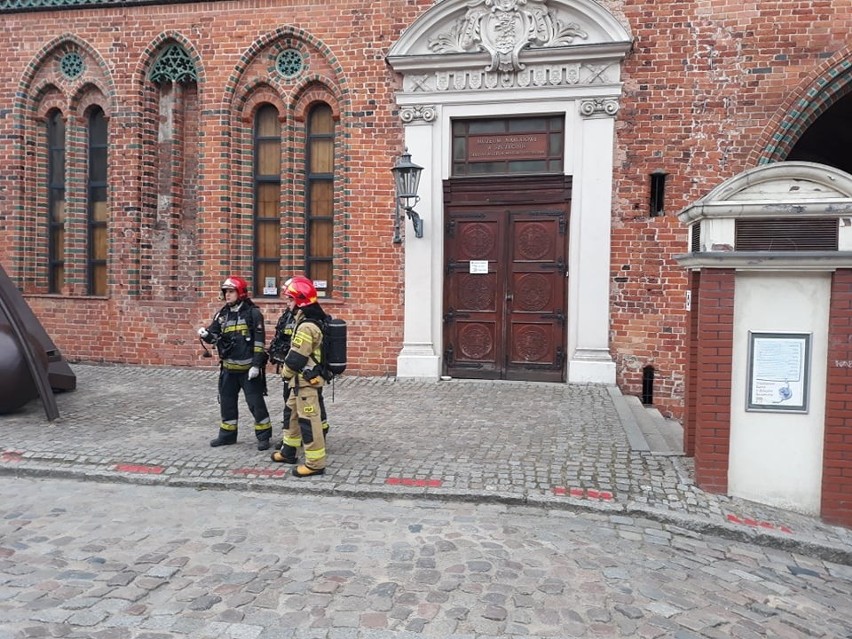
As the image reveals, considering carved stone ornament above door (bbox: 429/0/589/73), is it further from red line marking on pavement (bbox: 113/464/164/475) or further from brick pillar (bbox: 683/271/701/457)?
red line marking on pavement (bbox: 113/464/164/475)

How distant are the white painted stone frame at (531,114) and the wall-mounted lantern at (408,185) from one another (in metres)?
0.27

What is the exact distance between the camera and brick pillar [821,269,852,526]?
499 centimetres

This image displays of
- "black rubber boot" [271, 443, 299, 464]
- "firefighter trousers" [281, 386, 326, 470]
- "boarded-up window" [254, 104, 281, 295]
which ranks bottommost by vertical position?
"black rubber boot" [271, 443, 299, 464]

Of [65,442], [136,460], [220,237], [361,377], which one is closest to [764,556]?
[136,460]

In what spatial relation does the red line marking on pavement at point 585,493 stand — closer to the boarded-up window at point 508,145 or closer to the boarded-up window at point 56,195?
the boarded-up window at point 508,145

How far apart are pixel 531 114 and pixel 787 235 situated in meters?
5.53

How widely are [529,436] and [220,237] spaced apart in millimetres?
6464

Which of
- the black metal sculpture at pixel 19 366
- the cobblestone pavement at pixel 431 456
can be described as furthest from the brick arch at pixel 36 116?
the black metal sculpture at pixel 19 366

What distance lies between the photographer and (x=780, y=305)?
517 cm

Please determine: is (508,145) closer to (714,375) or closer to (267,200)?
(267,200)

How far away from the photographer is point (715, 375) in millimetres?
5242

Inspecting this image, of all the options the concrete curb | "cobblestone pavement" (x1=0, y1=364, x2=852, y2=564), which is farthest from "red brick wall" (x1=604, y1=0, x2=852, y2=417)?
the concrete curb

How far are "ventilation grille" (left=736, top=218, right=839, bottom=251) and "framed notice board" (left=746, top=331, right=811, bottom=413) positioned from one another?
0.67m

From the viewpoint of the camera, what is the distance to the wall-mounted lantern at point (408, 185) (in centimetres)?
961
